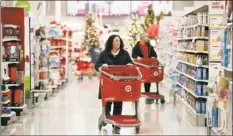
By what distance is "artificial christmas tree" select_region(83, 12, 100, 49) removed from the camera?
77.3 ft

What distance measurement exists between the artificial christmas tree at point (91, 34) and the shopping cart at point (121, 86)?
1568cm

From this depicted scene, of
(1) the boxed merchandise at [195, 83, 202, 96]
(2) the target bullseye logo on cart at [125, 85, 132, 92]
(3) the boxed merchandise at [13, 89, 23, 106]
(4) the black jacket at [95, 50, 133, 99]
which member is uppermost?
(4) the black jacket at [95, 50, 133, 99]

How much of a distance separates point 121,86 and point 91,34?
16126 millimetres

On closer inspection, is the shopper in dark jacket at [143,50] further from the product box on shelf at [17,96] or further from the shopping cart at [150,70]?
the product box on shelf at [17,96]

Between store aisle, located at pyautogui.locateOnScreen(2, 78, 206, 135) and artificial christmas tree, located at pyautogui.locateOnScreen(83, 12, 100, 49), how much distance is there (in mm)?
9782

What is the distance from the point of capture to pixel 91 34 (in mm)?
23562

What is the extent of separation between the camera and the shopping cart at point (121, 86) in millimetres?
7602

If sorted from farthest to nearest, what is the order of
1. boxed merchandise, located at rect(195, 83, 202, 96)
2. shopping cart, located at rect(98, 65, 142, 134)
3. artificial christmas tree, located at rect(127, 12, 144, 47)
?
1. artificial christmas tree, located at rect(127, 12, 144, 47)
2. boxed merchandise, located at rect(195, 83, 202, 96)
3. shopping cart, located at rect(98, 65, 142, 134)

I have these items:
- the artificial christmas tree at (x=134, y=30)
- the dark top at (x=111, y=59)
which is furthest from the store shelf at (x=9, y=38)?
the artificial christmas tree at (x=134, y=30)

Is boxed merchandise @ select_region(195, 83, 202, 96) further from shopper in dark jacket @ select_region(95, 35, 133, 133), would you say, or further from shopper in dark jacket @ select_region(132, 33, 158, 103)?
shopper in dark jacket @ select_region(132, 33, 158, 103)

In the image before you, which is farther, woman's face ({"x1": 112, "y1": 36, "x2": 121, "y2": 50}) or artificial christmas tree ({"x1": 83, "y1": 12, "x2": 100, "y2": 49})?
artificial christmas tree ({"x1": 83, "y1": 12, "x2": 100, "y2": 49})

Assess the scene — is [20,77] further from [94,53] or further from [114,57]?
[94,53]

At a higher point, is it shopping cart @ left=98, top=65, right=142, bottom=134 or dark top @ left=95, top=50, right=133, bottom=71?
dark top @ left=95, top=50, right=133, bottom=71

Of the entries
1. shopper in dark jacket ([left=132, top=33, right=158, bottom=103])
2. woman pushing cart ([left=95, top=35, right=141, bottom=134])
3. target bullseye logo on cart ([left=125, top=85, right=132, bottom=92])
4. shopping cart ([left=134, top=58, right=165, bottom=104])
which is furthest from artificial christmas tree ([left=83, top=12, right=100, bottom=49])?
target bullseye logo on cart ([left=125, top=85, right=132, bottom=92])
